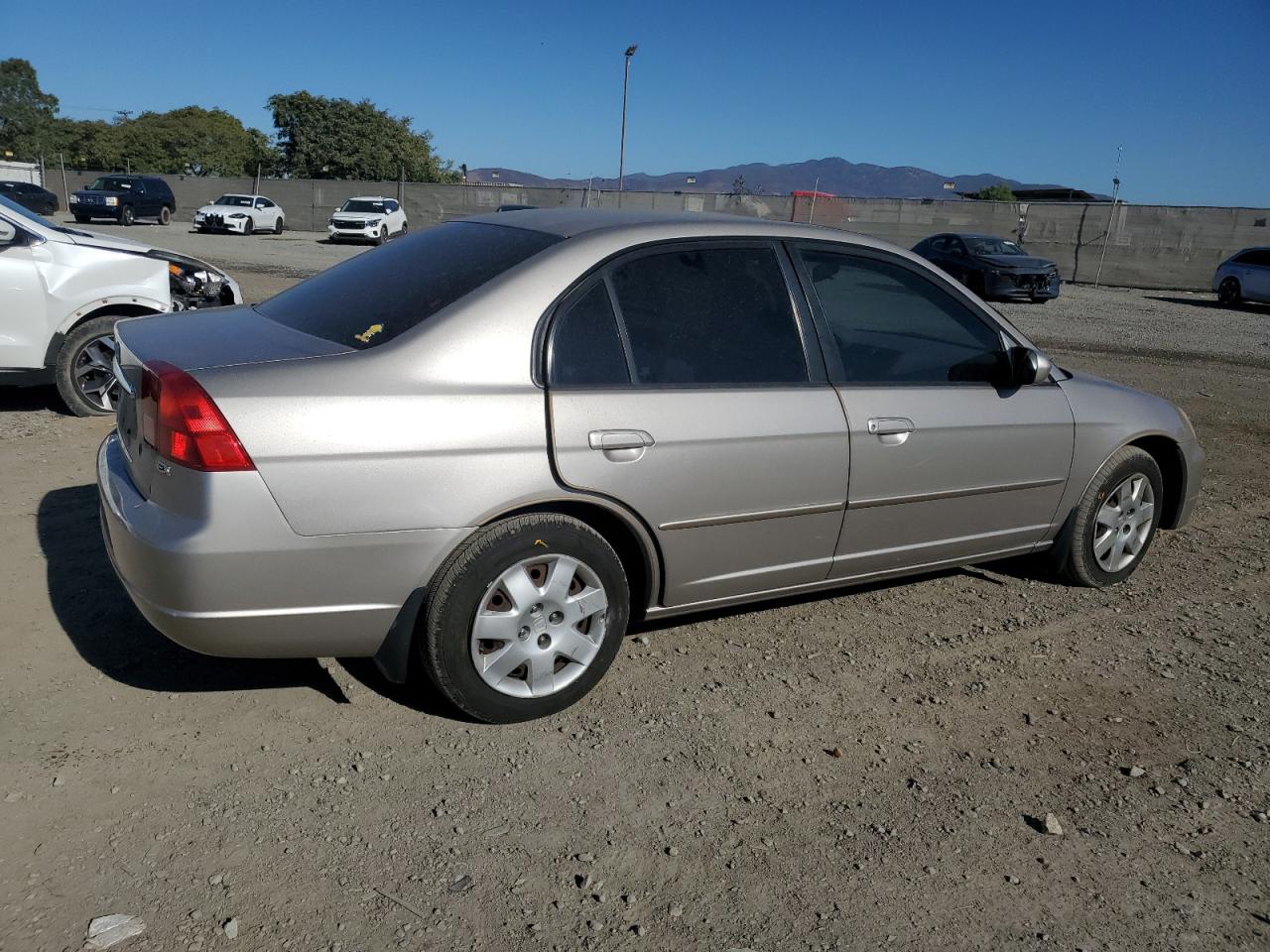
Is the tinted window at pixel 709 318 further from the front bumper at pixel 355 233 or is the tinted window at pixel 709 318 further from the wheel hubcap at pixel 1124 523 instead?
the front bumper at pixel 355 233

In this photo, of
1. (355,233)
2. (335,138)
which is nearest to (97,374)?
(355,233)

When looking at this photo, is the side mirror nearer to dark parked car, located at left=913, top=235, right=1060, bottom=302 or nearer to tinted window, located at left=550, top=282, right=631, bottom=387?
tinted window, located at left=550, top=282, right=631, bottom=387

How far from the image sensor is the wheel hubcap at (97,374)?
22.6ft

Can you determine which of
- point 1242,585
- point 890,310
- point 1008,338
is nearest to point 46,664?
point 890,310

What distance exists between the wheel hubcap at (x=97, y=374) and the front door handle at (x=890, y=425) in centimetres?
535

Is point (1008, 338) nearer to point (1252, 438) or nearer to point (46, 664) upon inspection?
point (46, 664)

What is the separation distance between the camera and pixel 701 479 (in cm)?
347

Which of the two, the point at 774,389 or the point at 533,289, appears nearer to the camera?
the point at 533,289

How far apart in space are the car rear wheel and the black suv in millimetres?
33892

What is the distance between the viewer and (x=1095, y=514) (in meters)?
4.77

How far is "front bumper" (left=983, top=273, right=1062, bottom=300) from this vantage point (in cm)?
2069

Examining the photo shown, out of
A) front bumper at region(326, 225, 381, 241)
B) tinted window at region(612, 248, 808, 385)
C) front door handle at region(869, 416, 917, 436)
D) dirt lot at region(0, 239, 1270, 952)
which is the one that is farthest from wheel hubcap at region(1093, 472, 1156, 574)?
front bumper at region(326, 225, 381, 241)

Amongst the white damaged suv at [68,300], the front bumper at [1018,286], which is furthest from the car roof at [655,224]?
the front bumper at [1018,286]

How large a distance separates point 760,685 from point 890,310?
1639mm
